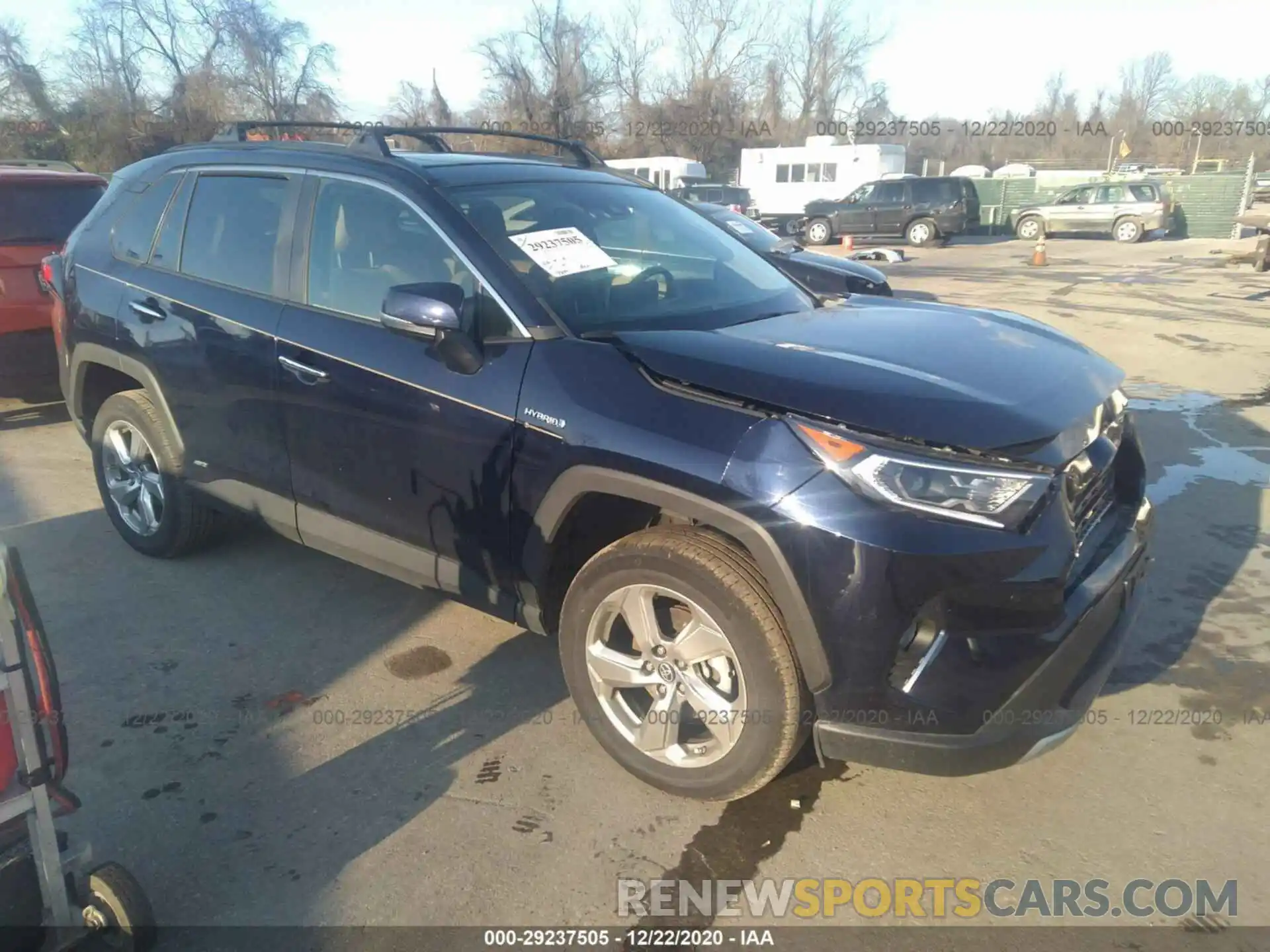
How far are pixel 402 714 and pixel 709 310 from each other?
181 centimetres

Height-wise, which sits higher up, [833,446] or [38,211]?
[38,211]

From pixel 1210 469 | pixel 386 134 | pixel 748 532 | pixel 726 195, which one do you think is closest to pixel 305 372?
pixel 386 134

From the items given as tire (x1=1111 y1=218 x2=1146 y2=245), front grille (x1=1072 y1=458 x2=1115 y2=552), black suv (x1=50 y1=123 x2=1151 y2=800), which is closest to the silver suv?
tire (x1=1111 y1=218 x2=1146 y2=245)

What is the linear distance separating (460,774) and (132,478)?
2560 millimetres

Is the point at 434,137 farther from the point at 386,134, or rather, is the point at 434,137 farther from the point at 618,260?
the point at 618,260

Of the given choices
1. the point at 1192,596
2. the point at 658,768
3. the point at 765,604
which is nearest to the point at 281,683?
the point at 658,768

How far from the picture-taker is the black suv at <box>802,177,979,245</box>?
84.5ft

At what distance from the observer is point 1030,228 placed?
93.1 ft

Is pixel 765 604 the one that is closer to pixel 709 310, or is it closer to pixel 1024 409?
pixel 1024 409

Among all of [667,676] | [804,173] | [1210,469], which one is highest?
[804,173]

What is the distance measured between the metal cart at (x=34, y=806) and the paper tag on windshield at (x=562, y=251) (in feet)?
5.86

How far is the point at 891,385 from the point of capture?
2.58 m

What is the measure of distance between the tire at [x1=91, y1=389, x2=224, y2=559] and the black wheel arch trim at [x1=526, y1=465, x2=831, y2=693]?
2316 millimetres

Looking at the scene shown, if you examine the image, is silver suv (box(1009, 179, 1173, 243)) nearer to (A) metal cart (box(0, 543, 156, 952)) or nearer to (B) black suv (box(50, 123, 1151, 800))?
(B) black suv (box(50, 123, 1151, 800))
